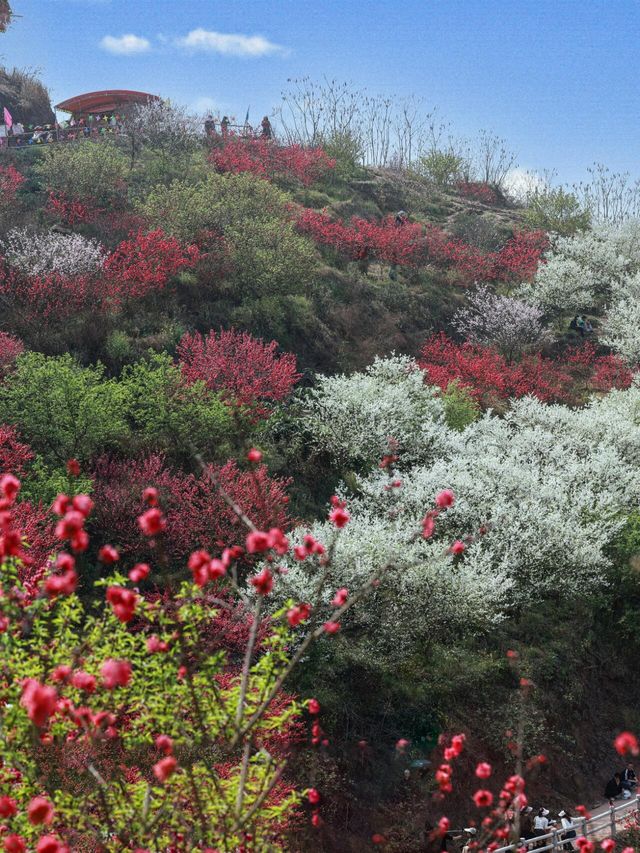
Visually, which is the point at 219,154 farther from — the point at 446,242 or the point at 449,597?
the point at 449,597

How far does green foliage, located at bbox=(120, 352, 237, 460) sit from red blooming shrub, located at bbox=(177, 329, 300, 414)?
50cm

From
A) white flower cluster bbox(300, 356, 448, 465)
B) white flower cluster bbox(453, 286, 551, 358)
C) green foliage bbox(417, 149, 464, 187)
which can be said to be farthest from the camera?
green foliage bbox(417, 149, 464, 187)

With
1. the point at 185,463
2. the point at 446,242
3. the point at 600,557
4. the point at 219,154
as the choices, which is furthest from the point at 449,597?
the point at 219,154

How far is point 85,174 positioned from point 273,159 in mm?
14367

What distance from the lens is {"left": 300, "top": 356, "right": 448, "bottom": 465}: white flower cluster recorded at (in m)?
19.7

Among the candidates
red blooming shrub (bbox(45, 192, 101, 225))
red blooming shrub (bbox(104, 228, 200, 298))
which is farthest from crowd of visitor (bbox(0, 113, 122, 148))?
red blooming shrub (bbox(104, 228, 200, 298))

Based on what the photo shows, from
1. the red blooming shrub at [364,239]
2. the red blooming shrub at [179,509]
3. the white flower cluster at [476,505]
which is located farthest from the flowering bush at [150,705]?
the red blooming shrub at [364,239]

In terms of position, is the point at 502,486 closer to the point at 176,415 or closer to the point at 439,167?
the point at 176,415

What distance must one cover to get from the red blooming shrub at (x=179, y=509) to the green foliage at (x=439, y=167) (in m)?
41.0

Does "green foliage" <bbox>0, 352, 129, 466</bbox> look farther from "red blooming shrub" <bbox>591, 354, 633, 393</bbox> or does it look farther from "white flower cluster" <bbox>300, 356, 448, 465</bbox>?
"red blooming shrub" <bbox>591, 354, 633, 393</bbox>

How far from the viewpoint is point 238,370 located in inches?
774

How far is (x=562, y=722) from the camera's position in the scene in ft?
52.5

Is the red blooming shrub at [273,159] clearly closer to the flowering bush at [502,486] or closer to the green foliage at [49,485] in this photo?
the flowering bush at [502,486]

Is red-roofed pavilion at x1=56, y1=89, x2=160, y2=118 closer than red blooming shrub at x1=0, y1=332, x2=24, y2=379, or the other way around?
red blooming shrub at x1=0, y1=332, x2=24, y2=379
